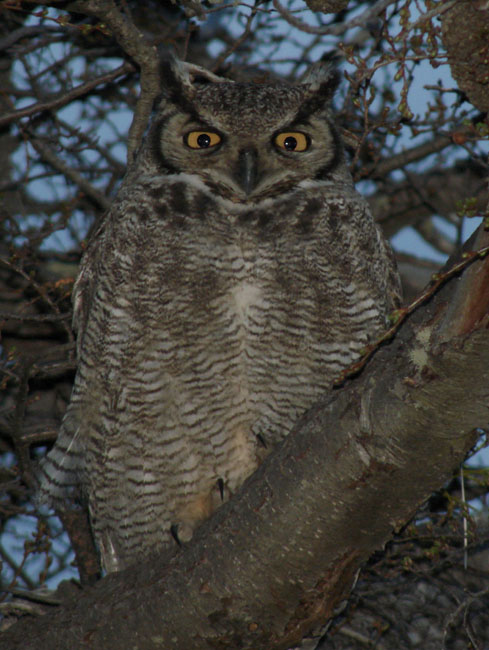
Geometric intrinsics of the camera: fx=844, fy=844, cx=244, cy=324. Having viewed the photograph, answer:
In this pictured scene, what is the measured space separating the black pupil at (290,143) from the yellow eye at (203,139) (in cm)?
24

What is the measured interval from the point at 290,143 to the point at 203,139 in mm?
312

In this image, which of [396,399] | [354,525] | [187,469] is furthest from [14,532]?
[396,399]

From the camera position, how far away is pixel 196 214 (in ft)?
9.26

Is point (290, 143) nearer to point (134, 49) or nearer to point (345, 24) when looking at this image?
point (134, 49)

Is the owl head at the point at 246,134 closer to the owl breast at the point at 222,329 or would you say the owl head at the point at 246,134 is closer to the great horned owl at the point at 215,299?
the great horned owl at the point at 215,299

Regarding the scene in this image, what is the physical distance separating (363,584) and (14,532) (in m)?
1.63

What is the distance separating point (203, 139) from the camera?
2990mm

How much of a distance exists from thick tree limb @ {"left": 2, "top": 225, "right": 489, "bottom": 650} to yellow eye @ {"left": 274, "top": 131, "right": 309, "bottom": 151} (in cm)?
120

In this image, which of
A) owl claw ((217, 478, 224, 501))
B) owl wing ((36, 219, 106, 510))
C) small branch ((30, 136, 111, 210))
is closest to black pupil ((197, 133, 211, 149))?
owl wing ((36, 219, 106, 510))

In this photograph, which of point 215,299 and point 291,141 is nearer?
point 215,299

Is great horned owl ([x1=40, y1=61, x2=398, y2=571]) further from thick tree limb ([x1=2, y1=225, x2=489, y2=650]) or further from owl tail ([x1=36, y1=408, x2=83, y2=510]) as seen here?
thick tree limb ([x1=2, y1=225, x2=489, y2=650])

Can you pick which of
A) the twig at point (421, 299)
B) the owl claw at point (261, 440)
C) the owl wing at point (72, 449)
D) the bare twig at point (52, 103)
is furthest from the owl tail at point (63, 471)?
the twig at point (421, 299)

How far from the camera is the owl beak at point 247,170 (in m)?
2.83

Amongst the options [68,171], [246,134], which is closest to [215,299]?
[246,134]
